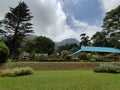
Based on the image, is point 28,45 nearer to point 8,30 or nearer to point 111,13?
point 8,30

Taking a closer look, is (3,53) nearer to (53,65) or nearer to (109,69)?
(53,65)

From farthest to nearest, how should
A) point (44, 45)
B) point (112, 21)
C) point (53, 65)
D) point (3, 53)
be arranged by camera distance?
point (44, 45)
point (112, 21)
point (53, 65)
point (3, 53)

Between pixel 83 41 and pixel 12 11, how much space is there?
31.6m

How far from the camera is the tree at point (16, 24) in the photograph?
52906mm

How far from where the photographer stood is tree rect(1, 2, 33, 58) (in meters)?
52.9

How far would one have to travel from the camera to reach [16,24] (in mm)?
53750

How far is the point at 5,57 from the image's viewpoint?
26.8 m

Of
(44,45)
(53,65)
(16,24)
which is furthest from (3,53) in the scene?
(44,45)

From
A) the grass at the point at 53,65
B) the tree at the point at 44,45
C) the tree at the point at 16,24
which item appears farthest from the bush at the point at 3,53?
the tree at the point at 44,45

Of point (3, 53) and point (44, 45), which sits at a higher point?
point (44, 45)

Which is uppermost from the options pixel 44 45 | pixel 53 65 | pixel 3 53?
pixel 44 45

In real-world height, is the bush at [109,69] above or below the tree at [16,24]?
below

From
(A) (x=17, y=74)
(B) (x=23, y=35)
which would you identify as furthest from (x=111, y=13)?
(A) (x=17, y=74)

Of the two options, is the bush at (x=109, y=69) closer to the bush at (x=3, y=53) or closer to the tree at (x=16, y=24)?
the bush at (x=3, y=53)
